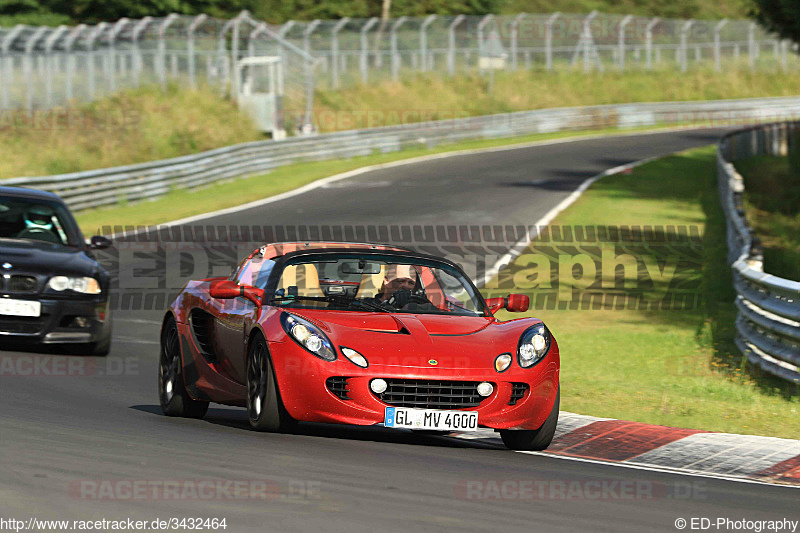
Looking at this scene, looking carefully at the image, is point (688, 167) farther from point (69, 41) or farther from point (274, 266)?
point (274, 266)

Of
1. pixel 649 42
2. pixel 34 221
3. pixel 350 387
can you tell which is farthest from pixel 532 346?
pixel 649 42

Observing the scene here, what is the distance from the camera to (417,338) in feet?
25.7

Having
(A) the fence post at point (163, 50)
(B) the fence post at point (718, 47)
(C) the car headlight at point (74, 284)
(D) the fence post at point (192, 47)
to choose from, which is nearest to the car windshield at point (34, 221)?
(C) the car headlight at point (74, 284)

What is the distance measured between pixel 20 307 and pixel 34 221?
1482mm

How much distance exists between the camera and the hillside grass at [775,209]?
20.9 metres

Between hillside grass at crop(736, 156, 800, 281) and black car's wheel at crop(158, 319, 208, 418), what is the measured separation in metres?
11.9

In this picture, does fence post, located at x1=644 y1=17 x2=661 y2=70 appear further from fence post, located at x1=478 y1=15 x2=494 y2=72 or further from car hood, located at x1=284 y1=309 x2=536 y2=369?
car hood, located at x1=284 y1=309 x2=536 y2=369

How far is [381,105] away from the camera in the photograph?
5250cm

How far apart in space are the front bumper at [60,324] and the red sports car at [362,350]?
3093 mm

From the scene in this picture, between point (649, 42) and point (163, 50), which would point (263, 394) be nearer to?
point (163, 50)

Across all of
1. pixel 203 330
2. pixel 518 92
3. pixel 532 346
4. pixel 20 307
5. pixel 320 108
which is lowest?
pixel 518 92

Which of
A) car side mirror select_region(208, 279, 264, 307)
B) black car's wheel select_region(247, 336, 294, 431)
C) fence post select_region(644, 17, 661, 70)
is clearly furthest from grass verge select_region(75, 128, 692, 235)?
fence post select_region(644, 17, 661, 70)

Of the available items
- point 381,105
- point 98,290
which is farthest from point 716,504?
point 381,105

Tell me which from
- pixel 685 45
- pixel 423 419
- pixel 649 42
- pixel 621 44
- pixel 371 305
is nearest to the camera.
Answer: pixel 423 419
